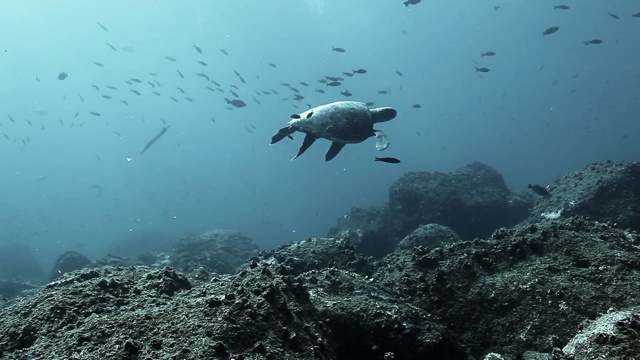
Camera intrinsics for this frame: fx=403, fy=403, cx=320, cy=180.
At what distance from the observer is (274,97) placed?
150 metres

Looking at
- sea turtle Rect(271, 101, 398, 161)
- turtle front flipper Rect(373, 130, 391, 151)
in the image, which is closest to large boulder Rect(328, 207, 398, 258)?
turtle front flipper Rect(373, 130, 391, 151)

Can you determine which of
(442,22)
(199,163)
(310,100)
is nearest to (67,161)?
(199,163)

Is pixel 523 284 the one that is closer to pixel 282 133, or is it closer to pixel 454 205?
pixel 282 133

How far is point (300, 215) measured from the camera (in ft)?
325

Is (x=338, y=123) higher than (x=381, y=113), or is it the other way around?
(x=338, y=123)

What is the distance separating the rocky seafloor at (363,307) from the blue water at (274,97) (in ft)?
147

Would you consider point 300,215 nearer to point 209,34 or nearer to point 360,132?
point 209,34

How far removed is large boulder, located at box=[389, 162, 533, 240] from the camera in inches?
579

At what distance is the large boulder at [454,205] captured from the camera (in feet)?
48.3

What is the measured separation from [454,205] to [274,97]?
5542 inches

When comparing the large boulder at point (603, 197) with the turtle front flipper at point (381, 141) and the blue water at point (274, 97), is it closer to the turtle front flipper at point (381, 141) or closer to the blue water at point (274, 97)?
the turtle front flipper at point (381, 141)

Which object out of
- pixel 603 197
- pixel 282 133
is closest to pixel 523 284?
pixel 282 133

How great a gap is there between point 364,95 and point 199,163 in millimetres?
87866

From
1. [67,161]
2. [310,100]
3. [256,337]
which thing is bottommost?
[67,161]
